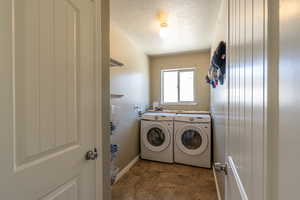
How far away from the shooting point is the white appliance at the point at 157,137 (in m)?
2.95

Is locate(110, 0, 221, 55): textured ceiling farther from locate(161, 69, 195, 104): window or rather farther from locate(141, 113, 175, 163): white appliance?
locate(141, 113, 175, 163): white appliance

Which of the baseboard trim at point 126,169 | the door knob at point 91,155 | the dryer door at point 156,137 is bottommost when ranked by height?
the baseboard trim at point 126,169

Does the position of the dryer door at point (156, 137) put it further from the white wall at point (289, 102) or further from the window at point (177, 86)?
the white wall at point (289, 102)

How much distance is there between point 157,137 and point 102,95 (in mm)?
2138

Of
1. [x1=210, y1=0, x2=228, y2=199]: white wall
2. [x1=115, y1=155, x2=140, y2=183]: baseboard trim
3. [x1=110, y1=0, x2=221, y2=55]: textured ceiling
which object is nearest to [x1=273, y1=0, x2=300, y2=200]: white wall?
[x1=210, y1=0, x2=228, y2=199]: white wall

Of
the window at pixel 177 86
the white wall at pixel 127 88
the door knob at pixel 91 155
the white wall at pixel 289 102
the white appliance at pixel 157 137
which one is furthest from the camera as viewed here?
the window at pixel 177 86

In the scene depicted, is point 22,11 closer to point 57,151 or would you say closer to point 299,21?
point 57,151

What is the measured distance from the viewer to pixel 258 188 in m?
0.45

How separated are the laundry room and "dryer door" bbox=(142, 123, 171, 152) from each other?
17 millimetres

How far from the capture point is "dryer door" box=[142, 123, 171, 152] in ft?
9.71

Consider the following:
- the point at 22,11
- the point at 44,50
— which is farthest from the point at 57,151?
the point at 22,11

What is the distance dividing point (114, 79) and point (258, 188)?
2.09 meters

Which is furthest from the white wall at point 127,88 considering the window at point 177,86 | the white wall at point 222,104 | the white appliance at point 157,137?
the white wall at point 222,104

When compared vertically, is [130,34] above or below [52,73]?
above
